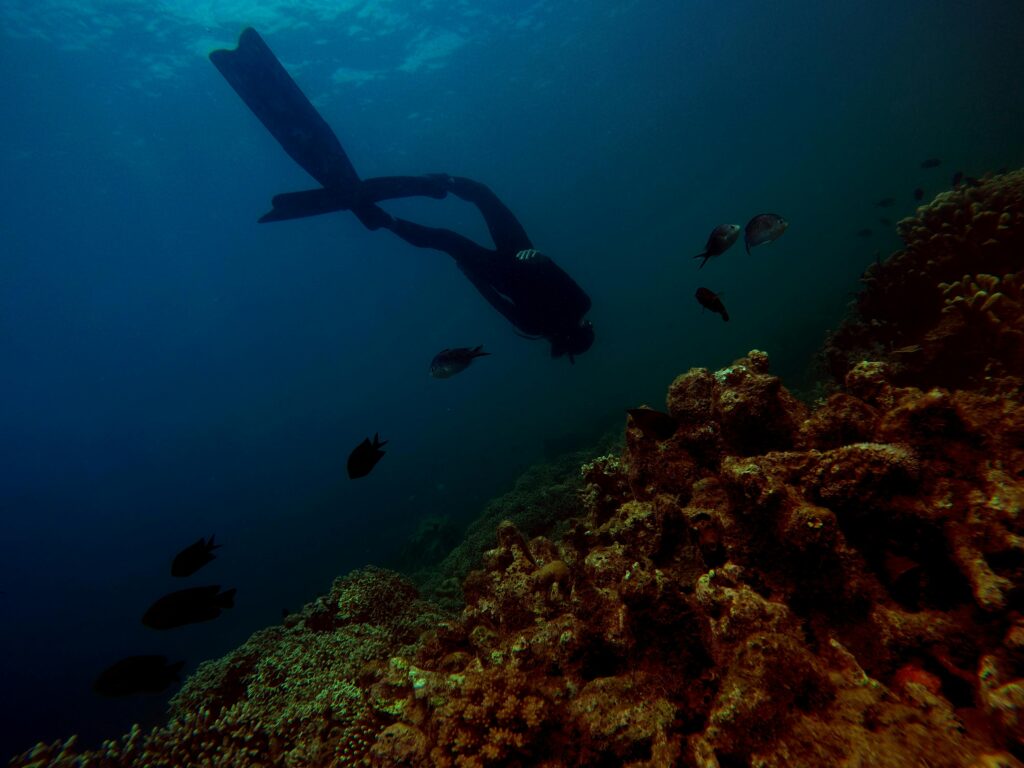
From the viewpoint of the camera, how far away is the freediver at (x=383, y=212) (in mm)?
9867

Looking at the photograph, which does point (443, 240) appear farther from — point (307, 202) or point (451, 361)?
point (451, 361)

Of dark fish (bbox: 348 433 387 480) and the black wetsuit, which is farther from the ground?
the black wetsuit

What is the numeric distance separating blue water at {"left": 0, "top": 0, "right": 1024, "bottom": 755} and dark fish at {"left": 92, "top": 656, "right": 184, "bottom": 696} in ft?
68.0

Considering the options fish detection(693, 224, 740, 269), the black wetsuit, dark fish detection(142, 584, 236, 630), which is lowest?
dark fish detection(142, 584, 236, 630)

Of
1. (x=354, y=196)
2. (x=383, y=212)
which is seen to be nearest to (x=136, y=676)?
(x=354, y=196)

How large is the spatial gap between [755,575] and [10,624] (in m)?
75.2

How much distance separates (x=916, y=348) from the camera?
4.82 m

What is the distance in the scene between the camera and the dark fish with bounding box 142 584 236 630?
3.61 meters

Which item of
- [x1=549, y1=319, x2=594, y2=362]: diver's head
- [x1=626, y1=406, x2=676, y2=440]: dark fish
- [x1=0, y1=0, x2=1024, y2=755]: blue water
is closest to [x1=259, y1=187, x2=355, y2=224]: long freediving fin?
[x1=549, y1=319, x2=594, y2=362]: diver's head

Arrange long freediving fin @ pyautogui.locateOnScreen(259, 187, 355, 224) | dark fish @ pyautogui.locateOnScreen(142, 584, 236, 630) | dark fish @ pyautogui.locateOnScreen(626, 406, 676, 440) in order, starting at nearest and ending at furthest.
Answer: dark fish @ pyautogui.locateOnScreen(626, 406, 676, 440) < dark fish @ pyautogui.locateOnScreen(142, 584, 236, 630) < long freediving fin @ pyautogui.locateOnScreen(259, 187, 355, 224)

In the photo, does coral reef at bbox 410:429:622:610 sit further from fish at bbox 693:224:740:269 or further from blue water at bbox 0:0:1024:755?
blue water at bbox 0:0:1024:755

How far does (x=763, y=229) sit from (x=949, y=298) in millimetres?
2595

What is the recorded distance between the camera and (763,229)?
5039mm

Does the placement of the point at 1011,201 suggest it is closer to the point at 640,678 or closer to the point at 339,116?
the point at 640,678
